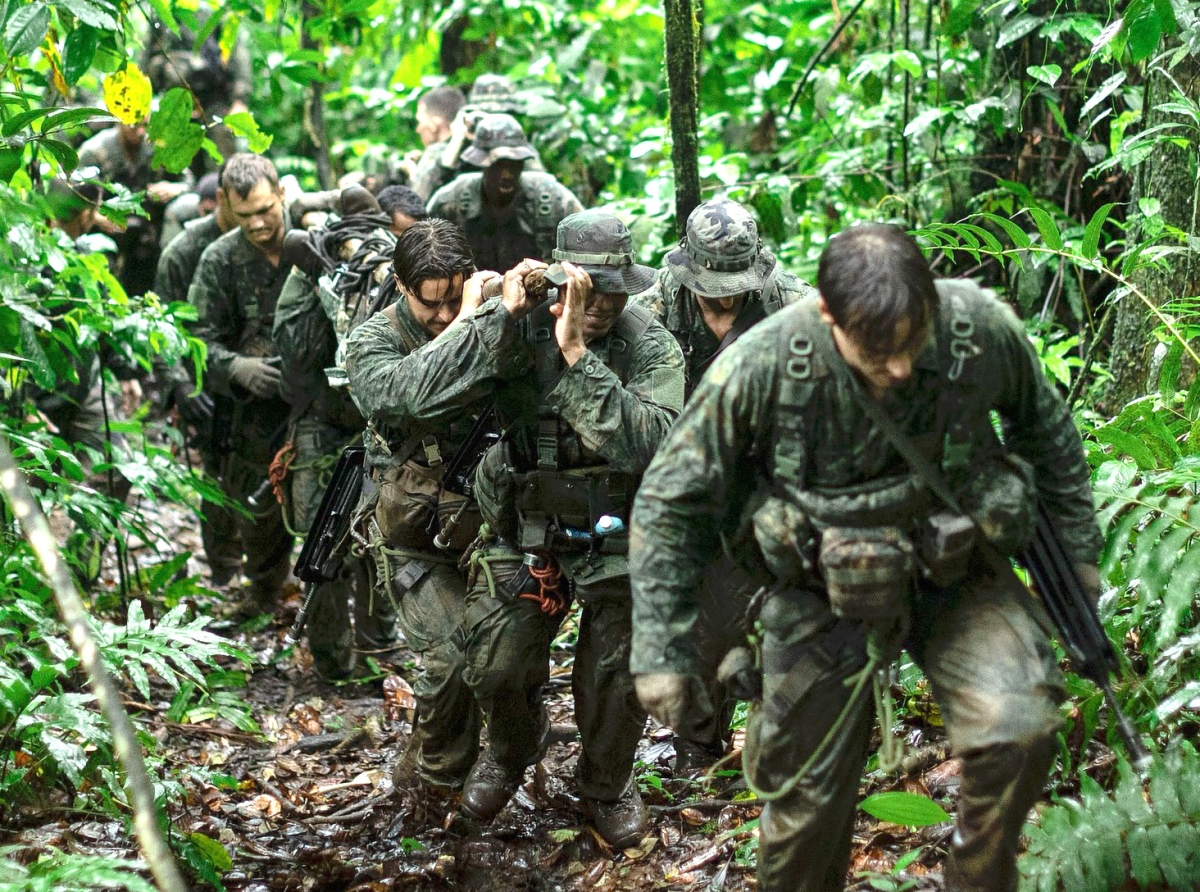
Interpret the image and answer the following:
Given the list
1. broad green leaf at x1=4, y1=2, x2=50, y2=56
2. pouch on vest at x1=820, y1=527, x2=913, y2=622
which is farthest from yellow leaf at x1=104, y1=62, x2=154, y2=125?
pouch on vest at x1=820, y1=527, x2=913, y2=622

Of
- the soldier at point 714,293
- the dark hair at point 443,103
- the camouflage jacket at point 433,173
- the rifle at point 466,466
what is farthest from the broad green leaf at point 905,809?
the dark hair at point 443,103

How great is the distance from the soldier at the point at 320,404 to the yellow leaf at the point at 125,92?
62.9 inches

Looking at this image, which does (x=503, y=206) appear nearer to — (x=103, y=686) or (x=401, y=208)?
(x=401, y=208)

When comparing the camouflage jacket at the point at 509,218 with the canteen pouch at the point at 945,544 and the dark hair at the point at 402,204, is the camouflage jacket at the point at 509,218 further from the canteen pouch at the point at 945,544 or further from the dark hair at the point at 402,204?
the canteen pouch at the point at 945,544

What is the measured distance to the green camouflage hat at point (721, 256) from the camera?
17.0ft

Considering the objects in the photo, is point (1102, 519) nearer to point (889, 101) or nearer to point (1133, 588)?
point (1133, 588)

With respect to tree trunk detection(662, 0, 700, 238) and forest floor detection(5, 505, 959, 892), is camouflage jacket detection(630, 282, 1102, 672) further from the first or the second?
tree trunk detection(662, 0, 700, 238)

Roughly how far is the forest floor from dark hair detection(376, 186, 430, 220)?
263cm

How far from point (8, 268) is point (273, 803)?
2468 millimetres

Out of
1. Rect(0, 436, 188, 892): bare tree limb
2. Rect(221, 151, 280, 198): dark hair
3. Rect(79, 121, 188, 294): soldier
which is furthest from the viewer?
Rect(79, 121, 188, 294): soldier

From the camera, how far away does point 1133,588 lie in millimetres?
4824

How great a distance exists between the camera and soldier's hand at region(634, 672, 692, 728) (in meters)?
3.46

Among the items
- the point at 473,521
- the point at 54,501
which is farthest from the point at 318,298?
the point at 473,521

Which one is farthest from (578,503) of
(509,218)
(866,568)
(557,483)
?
(509,218)
